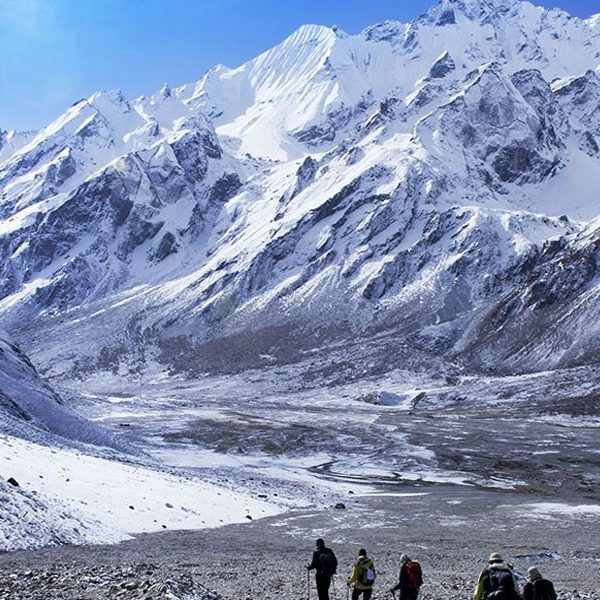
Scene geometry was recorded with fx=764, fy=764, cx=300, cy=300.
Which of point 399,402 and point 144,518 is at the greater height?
point 399,402

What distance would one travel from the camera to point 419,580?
19.4 meters

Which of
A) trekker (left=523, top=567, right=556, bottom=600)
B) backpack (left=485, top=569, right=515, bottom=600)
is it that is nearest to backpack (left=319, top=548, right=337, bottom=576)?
backpack (left=485, top=569, right=515, bottom=600)

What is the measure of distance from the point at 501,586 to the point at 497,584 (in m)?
0.18

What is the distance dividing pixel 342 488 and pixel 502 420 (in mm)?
91484

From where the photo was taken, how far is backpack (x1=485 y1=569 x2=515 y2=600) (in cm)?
1570

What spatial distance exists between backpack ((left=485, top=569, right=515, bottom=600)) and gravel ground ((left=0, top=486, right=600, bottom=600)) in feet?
22.1

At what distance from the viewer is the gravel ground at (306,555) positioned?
21922 mm

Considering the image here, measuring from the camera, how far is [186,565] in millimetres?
28375

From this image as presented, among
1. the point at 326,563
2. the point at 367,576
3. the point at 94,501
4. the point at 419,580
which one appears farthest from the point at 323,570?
the point at 94,501

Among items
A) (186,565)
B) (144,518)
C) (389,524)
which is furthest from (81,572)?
(389,524)

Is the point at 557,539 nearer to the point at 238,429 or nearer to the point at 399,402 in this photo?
the point at 238,429

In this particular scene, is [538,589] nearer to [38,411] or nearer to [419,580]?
[419,580]

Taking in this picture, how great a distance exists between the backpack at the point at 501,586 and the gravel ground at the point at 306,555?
674 cm

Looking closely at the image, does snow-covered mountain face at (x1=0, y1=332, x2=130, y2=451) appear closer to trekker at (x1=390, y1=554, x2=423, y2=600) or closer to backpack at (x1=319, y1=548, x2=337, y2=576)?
backpack at (x1=319, y1=548, x2=337, y2=576)
